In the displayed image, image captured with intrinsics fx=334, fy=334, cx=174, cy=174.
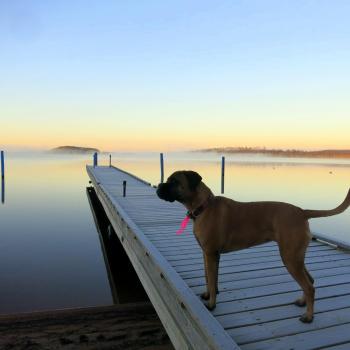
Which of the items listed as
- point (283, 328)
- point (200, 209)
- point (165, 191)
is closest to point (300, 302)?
point (283, 328)

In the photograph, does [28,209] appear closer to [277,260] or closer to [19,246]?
[19,246]

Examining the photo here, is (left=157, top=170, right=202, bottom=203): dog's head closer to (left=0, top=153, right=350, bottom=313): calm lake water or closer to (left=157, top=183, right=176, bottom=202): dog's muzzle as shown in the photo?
(left=157, top=183, right=176, bottom=202): dog's muzzle

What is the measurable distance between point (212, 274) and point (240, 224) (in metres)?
0.63

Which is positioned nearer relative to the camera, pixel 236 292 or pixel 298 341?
pixel 298 341

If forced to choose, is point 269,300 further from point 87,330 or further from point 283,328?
point 87,330

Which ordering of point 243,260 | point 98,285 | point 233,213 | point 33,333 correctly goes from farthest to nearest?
point 98,285 < point 243,260 < point 33,333 < point 233,213

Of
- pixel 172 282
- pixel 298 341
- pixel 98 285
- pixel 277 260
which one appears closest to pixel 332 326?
pixel 298 341

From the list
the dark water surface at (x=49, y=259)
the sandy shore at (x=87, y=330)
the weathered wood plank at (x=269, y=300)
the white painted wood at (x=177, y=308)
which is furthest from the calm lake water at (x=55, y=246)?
the weathered wood plank at (x=269, y=300)

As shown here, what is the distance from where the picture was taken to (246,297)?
13.5ft

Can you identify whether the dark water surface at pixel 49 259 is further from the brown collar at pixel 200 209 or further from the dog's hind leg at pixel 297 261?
the dog's hind leg at pixel 297 261

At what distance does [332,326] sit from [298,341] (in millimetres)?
544

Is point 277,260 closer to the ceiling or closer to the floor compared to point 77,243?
closer to the ceiling

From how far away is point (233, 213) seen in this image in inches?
149

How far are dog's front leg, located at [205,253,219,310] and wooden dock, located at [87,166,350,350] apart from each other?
12 cm
